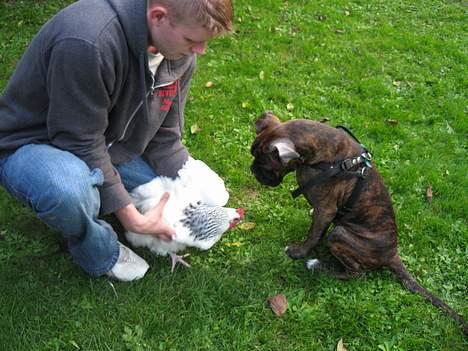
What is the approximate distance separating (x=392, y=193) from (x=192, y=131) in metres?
1.99

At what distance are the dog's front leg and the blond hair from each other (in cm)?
166

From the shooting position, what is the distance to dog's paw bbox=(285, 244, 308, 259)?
3878 millimetres

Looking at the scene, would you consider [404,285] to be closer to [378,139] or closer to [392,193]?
[392,193]

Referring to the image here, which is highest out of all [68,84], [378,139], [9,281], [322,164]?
[68,84]

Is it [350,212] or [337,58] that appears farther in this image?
[337,58]

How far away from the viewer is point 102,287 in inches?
135

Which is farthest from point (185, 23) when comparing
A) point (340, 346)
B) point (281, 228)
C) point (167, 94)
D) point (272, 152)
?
point (340, 346)

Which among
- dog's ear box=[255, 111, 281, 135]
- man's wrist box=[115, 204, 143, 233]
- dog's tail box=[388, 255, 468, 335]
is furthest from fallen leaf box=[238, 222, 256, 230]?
man's wrist box=[115, 204, 143, 233]

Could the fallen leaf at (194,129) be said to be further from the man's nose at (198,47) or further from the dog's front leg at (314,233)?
the man's nose at (198,47)

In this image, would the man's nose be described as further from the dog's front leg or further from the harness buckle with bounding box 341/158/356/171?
the dog's front leg

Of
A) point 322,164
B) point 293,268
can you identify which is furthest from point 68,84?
point 293,268

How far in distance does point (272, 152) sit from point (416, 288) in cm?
144

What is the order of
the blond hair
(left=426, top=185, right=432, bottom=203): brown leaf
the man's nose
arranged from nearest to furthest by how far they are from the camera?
the blond hair, the man's nose, (left=426, top=185, right=432, bottom=203): brown leaf

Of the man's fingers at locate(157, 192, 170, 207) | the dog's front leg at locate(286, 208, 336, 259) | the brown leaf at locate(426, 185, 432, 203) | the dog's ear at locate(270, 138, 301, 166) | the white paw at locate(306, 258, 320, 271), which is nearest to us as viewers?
the man's fingers at locate(157, 192, 170, 207)
